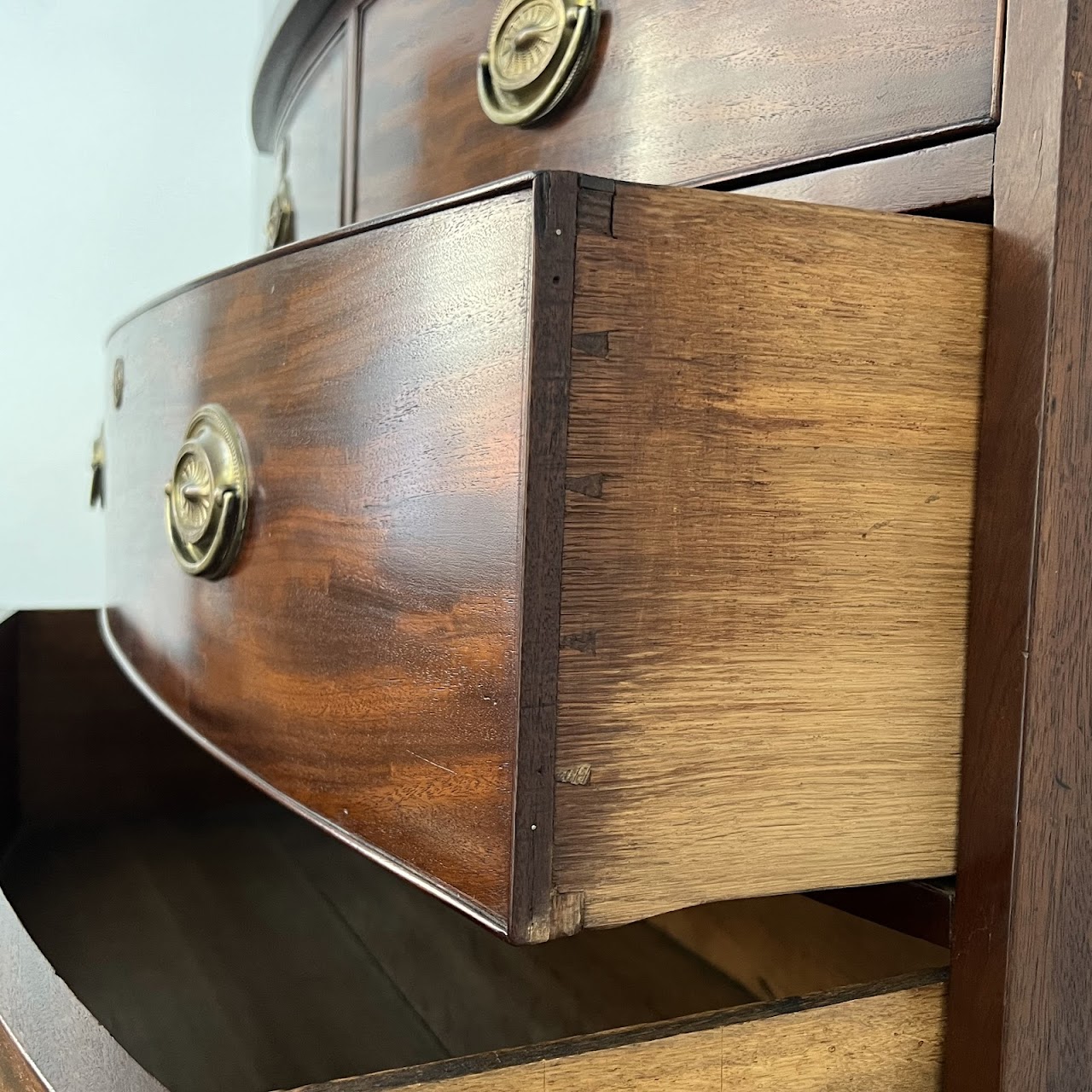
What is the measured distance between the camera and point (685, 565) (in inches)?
14.1

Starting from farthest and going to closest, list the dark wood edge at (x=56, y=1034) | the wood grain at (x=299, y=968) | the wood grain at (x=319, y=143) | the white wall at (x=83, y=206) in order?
the white wall at (x=83, y=206)
the wood grain at (x=319, y=143)
the wood grain at (x=299, y=968)
the dark wood edge at (x=56, y=1034)

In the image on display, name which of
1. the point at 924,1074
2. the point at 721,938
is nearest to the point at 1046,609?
the point at 924,1074

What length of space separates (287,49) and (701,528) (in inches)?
28.7

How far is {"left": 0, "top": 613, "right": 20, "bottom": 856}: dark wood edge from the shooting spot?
0.94 meters

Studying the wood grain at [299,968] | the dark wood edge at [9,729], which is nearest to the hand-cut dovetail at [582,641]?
the wood grain at [299,968]

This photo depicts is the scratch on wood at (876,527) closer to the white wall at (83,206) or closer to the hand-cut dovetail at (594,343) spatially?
the hand-cut dovetail at (594,343)

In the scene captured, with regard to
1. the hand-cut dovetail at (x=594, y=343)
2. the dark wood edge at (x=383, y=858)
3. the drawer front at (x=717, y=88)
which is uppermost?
the drawer front at (x=717, y=88)

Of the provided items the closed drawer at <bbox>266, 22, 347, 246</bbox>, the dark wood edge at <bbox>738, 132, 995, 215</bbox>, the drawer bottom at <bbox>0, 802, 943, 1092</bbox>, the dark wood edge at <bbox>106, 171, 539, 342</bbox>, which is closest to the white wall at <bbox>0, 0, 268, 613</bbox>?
the closed drawer at <bbox>266, 22, 347, 246</bbox>

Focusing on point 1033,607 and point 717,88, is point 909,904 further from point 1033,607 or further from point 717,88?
point 717,88

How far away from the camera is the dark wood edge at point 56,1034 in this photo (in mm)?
317

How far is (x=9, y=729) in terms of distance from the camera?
1000 millimetres

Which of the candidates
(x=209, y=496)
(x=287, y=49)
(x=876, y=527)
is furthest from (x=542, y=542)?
(x=287, y=49)

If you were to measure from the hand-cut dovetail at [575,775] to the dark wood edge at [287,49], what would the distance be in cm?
62

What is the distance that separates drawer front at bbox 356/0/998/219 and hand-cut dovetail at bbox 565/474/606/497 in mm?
191
